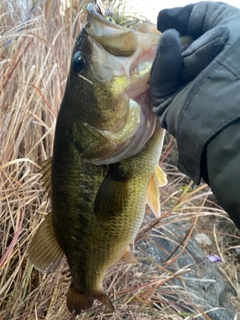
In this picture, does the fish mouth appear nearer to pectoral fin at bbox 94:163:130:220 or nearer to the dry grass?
pectoral fin at bbox 94:163:130:220

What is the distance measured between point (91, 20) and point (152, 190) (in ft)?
2.42

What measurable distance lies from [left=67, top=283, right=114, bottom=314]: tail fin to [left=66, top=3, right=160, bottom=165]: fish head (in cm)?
68

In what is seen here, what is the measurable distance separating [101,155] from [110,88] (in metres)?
0.26

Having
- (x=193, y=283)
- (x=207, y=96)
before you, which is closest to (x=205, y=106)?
(x=207, y=96)

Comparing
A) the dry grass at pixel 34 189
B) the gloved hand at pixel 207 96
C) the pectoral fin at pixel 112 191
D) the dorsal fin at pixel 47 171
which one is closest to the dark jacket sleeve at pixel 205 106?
the gloved hand at pixel 207 96

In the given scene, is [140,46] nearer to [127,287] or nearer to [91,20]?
[91,20]

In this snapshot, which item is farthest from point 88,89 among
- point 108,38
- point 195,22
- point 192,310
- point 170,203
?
point 170,203

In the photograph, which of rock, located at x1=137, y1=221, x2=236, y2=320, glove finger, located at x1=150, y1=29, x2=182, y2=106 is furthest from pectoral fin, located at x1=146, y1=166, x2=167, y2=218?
rock, located at x1=137, y1=221, x2=236, y2=320

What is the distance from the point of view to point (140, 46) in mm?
1475

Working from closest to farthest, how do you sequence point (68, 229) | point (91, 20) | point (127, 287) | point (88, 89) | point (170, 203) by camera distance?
point (91, 20)
point (88, 89)
point (68, 229)
point (127, 287)
point (170, 203)

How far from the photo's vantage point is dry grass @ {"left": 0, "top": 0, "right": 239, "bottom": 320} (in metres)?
A: 2.42

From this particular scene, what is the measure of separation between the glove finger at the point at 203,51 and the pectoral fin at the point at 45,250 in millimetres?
920

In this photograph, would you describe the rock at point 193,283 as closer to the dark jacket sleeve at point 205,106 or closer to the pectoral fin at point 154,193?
the pectoral fin at point 154,193

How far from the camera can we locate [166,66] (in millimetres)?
1343
